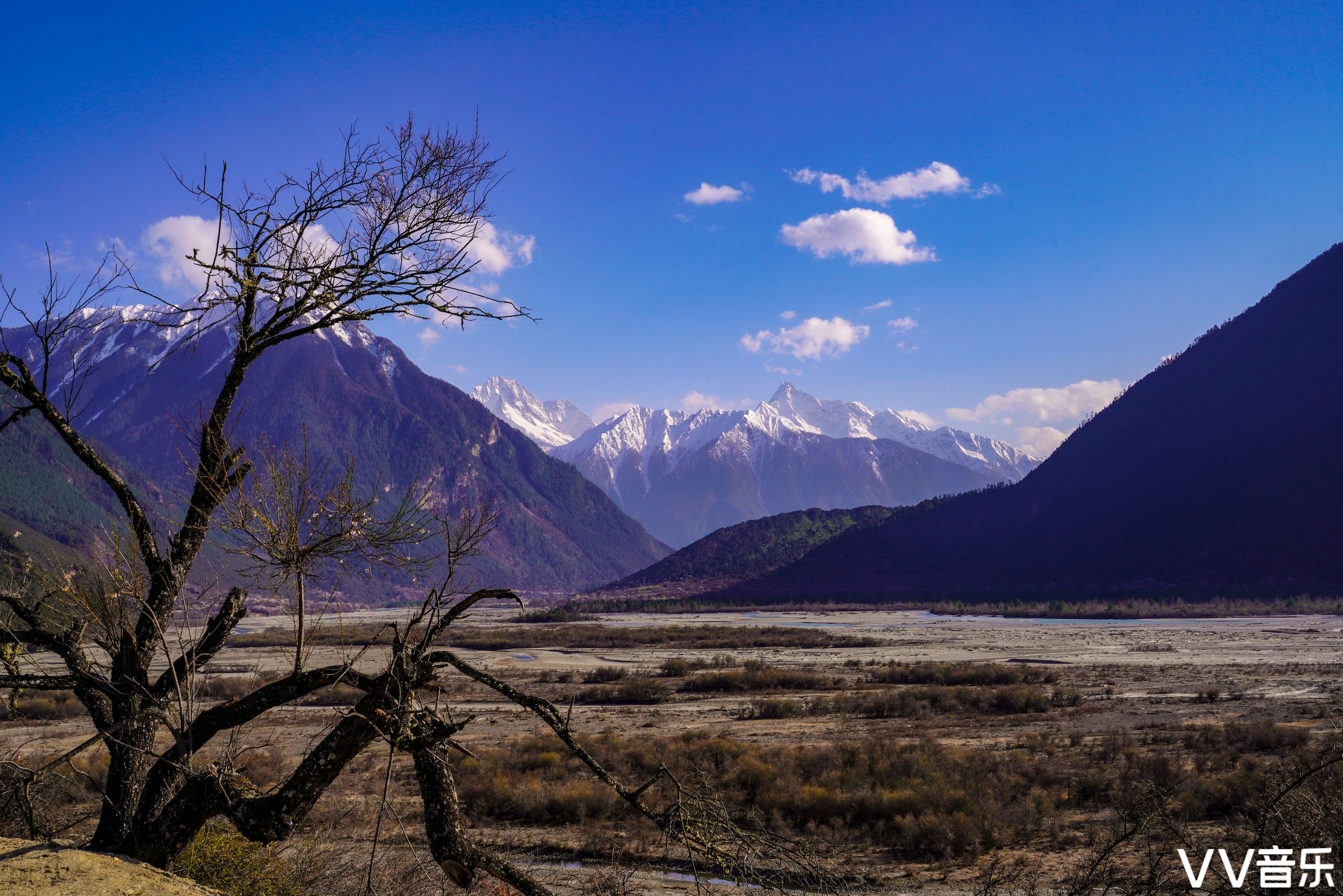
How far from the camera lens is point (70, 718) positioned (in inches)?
1248

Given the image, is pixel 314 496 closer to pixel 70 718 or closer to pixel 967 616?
pixel 70 718

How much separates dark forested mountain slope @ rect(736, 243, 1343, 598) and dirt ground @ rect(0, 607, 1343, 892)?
44777 millimetres

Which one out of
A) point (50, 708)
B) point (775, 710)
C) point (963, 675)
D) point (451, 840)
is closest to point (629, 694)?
point (775, 710)

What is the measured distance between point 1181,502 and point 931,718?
117m

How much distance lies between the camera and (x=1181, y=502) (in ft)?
403

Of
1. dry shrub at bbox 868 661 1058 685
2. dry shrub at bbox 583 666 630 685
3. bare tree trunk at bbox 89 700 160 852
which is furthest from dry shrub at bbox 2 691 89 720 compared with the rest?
dry shrub at bbox 868 661 1058 685

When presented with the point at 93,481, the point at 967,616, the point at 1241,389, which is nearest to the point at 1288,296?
the point at 1241,389

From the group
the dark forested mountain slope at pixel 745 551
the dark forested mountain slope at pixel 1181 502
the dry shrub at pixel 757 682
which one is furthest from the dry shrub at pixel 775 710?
the dark forested mountain slope at pixel 745 551

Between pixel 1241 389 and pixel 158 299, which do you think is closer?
pixel 158 299

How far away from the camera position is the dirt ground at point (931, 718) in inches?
634

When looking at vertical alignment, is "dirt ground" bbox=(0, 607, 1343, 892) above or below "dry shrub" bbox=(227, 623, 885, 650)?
above

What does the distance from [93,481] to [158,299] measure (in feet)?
673

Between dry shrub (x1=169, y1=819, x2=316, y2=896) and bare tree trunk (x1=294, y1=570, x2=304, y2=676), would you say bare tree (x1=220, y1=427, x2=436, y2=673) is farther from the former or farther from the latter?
dry shrub (x1=169, y1=819, x2=316, y2=896)

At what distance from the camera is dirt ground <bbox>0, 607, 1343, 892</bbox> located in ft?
52.9
